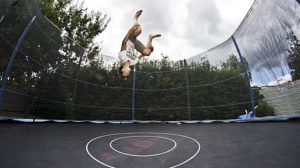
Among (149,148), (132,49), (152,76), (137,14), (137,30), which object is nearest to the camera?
(149,148)

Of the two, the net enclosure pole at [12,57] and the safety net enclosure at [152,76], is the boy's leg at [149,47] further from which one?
the net enclosure pole at [12,57]

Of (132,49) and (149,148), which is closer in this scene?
(149,148)

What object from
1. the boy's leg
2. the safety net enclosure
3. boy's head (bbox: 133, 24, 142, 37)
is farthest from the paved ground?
boy's head (bbox: 133, 24, 142, 37)

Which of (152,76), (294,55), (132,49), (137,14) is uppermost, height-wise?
(137,14)

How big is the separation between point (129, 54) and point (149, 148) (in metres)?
3.53

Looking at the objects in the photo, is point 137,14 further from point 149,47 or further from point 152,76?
point 152,76

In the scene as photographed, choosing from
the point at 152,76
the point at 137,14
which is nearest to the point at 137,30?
the point at 137,14

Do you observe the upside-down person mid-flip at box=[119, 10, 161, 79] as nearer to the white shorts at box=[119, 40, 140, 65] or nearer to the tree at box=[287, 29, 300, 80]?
the white shorts at box=[119, 40, 140, 65]

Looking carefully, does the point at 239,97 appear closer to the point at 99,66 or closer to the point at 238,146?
the point at 238,146

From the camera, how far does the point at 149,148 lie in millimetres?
3256

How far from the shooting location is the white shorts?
6.29 m

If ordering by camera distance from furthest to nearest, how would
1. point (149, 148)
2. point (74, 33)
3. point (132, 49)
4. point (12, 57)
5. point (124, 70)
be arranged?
point (74, 33), point (124, 70), point (132, 49), point (12, 57), point (149, 148)

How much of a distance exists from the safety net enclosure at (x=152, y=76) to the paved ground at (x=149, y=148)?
3.38 ft

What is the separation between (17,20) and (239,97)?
493cm
